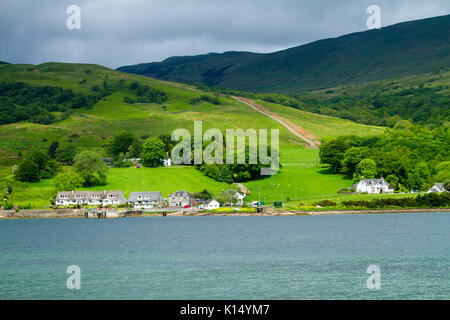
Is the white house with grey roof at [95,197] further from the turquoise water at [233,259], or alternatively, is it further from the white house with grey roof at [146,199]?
the turquoise water at [233,259]

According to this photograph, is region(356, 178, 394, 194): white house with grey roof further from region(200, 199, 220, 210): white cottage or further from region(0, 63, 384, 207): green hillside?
region(200, 199, 220, 210): white cottage

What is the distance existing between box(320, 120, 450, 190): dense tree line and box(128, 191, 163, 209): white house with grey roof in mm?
35752

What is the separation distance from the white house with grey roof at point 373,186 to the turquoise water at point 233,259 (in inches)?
840

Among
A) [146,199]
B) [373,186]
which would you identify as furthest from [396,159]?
[146,199]

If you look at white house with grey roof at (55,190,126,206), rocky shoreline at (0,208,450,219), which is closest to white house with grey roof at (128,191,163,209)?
white house with grey roof at (55,190,126,206)

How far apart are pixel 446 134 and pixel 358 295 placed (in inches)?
4765

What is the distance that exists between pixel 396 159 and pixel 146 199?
1841 inches

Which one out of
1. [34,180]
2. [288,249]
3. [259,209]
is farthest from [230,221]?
[34,180]

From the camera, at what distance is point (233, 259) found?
4691 cm

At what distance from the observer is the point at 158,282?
37.4 metres

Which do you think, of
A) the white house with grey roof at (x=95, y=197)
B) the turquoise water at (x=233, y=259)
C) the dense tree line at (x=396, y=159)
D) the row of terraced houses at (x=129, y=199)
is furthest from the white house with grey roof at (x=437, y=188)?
the white house with grey roof at (x=95, y=197)

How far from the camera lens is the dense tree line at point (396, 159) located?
10644 centimetres

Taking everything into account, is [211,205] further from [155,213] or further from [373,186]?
[373,186]
